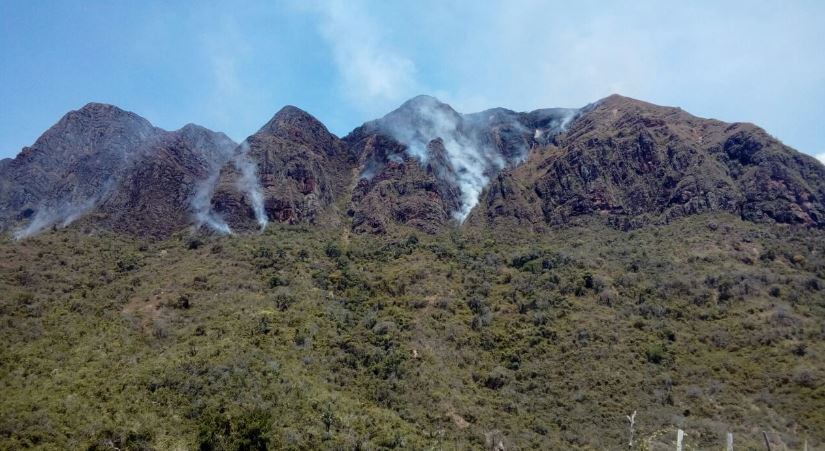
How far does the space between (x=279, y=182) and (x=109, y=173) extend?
36432 millimetres

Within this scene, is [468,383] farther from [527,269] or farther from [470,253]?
[470,253]

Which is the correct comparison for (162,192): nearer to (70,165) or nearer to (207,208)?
(207,208)

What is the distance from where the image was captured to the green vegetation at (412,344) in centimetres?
4866

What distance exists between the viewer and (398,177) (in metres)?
126

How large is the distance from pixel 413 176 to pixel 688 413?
261ft

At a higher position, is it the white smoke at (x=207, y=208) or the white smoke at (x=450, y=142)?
the white smoke at (x=450, y=142)

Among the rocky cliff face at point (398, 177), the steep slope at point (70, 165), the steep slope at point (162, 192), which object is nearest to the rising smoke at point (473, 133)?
the rocky cliff face at point (398, 177)

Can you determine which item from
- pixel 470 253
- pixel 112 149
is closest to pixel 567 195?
pixel 470 253

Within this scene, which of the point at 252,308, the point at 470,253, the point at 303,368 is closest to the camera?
the point at 303,368

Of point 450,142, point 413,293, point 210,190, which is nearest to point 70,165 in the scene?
point 210,190

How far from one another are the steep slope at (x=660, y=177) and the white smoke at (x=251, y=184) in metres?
42.6

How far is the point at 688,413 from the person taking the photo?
54250mm

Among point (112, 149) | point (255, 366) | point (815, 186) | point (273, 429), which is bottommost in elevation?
point (273, 429)

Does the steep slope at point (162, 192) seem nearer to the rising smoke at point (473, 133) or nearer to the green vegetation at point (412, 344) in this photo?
the green vegetation at point (412, 344)
